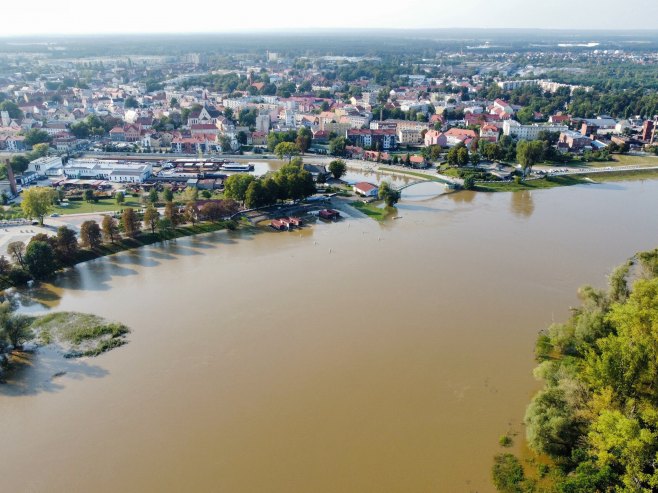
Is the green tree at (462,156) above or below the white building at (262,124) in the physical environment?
below

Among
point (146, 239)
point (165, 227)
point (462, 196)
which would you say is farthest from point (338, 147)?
point (146, 239)

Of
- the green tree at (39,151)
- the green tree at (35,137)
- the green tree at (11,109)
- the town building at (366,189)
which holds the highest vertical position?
the green tree at (11,109)

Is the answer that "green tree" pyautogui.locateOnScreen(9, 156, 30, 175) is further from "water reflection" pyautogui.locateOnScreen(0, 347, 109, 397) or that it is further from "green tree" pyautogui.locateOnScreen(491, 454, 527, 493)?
"green tree" pyautogui.locateOnScreen(491, 454, 527, 493)

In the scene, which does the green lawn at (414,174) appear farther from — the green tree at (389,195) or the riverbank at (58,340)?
the riverbank at (58,340)

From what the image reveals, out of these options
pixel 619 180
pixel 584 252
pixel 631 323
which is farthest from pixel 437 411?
pixel 619 180

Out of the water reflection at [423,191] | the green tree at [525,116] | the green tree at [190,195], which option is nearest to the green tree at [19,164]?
the green tree at [190,195]

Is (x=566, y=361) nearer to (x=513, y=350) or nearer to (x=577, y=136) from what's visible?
(x=513, y=350)

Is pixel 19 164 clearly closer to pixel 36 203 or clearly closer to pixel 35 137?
pixel 35 137
